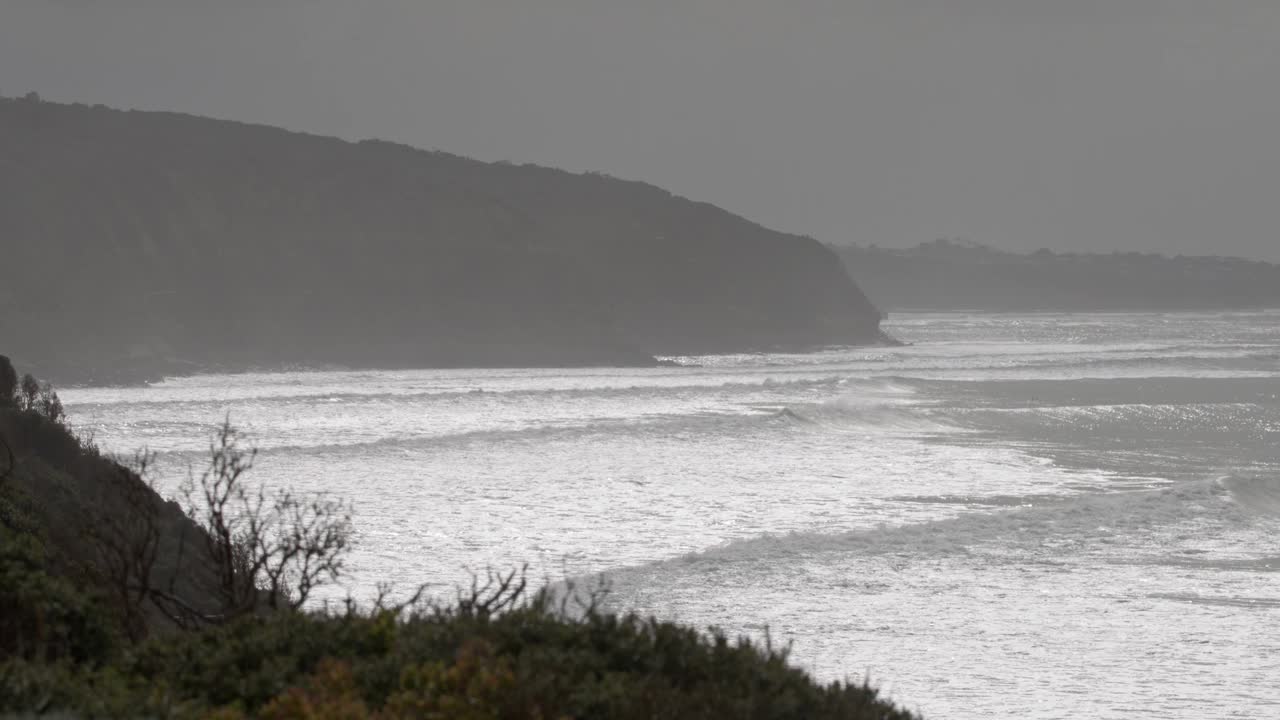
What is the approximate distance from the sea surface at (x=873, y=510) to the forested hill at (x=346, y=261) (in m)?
25.6

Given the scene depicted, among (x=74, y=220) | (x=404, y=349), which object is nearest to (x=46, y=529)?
(x=404, y=349)

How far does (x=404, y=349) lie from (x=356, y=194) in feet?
85.8

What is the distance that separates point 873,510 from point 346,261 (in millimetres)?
82928

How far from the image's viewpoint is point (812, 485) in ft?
101

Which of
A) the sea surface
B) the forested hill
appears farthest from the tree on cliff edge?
the forested hill

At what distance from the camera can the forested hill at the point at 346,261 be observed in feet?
290

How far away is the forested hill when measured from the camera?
8844 cm

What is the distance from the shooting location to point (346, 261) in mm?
105312

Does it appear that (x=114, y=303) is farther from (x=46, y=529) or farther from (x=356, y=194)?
(x=46, y=529)

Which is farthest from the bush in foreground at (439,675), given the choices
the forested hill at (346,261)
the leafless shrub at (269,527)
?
the forested hill at (346,261)

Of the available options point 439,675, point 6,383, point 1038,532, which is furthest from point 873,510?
point 439,675

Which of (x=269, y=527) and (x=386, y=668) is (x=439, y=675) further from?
(x=269, y=527)

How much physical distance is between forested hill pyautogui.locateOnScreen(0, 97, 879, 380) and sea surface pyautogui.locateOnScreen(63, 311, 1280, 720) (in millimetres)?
25572

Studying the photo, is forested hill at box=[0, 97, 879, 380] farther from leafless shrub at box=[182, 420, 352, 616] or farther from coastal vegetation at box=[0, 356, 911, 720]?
coastal vegetation at box=[0, 356, 911, 720]
